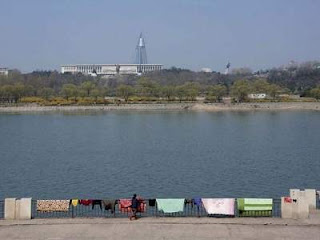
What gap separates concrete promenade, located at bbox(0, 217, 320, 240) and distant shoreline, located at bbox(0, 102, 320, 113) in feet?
336

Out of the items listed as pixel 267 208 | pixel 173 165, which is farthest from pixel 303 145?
pixel 267 208

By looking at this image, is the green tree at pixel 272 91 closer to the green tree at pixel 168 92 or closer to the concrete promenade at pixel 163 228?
the green tree at pixel 168 92

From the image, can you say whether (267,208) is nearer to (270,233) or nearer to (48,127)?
(270,233)

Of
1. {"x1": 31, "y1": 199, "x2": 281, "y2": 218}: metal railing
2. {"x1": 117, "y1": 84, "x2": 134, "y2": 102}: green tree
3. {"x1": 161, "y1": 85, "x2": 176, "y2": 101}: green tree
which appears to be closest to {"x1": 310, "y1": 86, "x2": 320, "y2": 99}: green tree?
{"x1": 161, "y1": 85, "x2": 176, "y2": 101}: green tree

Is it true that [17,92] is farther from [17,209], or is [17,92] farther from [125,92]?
[17,209]

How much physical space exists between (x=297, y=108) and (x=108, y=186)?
9354 cm

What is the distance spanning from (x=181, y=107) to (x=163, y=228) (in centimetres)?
10671

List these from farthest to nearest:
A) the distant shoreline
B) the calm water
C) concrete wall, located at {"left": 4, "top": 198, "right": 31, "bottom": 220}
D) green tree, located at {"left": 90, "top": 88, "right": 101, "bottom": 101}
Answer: green tree, located at {"left": 90, "top": 88, "right": 101, "bottom": 101}, the distant shoreline, the calm water, concrete wall, located at {"left": 4, "top": 198, "right": 31, "bottom": 220}

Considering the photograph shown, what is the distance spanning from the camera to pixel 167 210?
21062mm

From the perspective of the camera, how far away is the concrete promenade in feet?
58.4

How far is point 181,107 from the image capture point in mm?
125000

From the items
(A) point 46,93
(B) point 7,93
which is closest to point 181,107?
(A) point 46,93

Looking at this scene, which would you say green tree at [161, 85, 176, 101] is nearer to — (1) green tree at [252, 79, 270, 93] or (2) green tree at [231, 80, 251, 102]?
(2) green tree at [231, 80, 251, 102]

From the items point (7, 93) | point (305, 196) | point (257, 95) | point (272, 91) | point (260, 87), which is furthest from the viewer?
point (260, 87)
